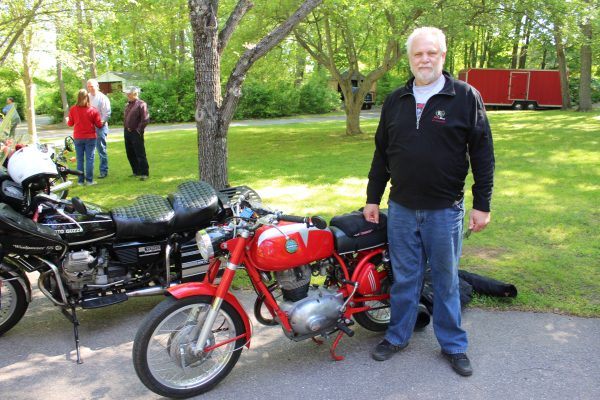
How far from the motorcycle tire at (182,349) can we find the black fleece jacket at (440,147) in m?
1.37

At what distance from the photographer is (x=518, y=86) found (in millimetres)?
32812

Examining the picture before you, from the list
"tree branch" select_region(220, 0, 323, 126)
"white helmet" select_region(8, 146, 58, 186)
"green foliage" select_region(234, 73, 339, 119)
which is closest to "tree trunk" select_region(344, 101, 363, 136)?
"tree branch" select_region(220, 0, 323, 126)

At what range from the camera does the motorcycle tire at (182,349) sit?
2.95m

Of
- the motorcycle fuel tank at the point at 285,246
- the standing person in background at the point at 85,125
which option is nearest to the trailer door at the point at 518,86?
the standing person in background at the point at 85,125

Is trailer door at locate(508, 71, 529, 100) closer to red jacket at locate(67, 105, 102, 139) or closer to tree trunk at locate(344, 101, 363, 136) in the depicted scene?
tree trunk at locate(344, 101, 363, 136)

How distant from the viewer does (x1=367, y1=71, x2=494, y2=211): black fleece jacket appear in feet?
10.1

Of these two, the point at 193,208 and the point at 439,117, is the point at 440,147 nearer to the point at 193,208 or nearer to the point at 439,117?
the point at 439,117

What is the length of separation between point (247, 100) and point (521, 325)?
93.0 feet

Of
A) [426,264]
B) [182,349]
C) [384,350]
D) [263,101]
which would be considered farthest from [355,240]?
[263,101]

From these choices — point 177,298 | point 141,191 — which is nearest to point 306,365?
point 177,298

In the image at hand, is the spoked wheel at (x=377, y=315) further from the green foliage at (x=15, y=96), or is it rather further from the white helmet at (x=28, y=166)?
the green foliage at (x=15, y=96)

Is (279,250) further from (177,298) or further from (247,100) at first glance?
(247,100)

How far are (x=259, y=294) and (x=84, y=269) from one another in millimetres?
1367

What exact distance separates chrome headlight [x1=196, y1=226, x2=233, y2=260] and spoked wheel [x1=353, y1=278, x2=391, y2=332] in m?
1.13
